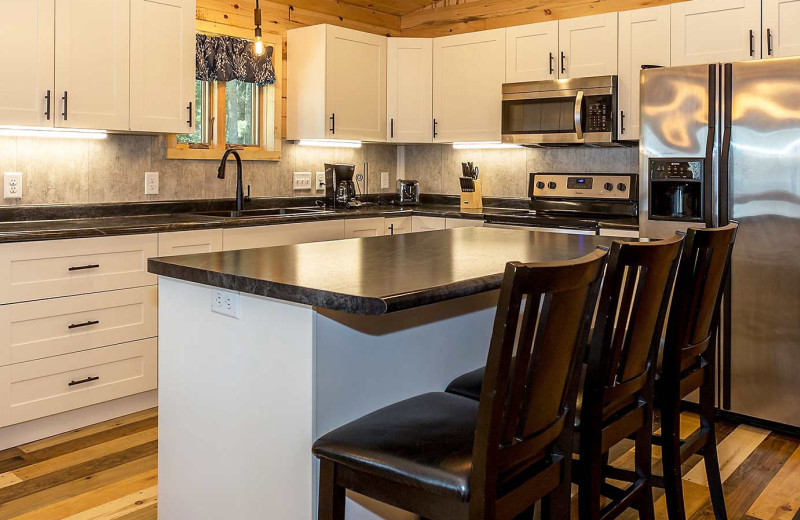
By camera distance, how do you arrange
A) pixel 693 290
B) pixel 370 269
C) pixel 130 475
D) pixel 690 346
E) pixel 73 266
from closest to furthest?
pixel 370 269 → pixel 693 290 → pixel 690 346 → pixel 130 475 → pixel 73 266

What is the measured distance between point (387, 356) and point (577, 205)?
317cm

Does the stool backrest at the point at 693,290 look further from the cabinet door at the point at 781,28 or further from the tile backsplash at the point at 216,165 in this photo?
the tile backsplash at the point at 216,165

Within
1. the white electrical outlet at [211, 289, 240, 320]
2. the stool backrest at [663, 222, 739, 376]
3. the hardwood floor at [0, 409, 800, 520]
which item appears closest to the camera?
the white electrical outlet at [211, 289, 240, 320]

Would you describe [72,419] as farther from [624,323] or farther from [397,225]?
[624,323]

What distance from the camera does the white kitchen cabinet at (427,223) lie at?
4953 millimetres

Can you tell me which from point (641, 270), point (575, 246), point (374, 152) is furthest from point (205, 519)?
point (374, 152)

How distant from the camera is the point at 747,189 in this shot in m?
3.36

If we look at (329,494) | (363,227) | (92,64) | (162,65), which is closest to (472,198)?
(363,227)

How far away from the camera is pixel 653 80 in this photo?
358cm

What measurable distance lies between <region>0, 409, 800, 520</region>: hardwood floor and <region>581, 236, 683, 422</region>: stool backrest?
950 mm

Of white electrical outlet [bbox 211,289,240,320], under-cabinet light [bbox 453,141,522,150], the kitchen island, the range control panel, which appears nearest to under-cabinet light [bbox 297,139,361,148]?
under-cabinet light [bbox 453,141,522,150]

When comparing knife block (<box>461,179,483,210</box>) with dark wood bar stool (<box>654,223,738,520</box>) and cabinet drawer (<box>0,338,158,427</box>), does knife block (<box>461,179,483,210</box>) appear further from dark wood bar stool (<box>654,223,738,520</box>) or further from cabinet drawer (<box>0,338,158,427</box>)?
dark wood bar stool (<box>654,223,738,520</box>)

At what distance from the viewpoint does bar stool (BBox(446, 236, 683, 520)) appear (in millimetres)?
1734

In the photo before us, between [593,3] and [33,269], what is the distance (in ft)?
12.3
